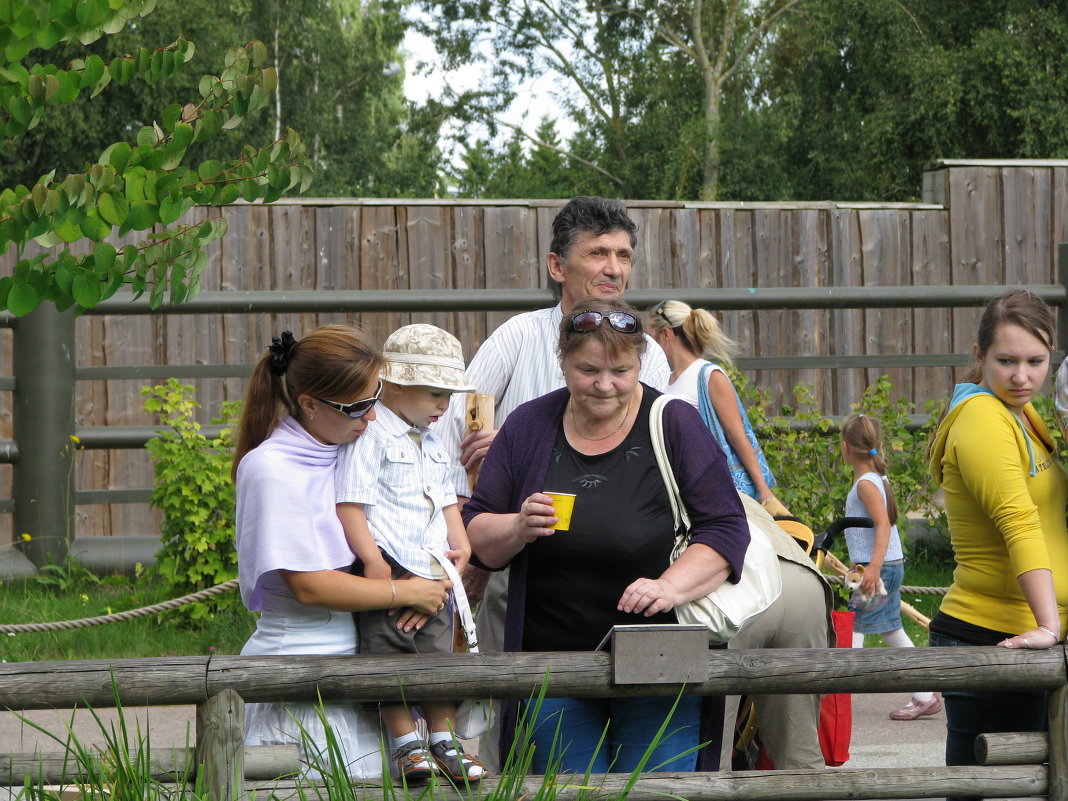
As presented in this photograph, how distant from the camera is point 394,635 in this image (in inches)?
123

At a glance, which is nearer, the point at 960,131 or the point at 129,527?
the point at 129,527

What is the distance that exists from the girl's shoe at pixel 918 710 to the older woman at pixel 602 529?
223cm

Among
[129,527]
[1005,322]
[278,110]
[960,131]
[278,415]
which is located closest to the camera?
[278,415]

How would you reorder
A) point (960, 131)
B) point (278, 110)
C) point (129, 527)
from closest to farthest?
point (129, 527), point (960, 131), point (278, 110)

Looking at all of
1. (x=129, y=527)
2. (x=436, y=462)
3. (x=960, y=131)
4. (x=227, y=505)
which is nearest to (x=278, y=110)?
(x=960, y=131)

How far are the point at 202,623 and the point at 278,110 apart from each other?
2733 cm

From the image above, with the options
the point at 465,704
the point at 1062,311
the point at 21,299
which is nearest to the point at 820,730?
the point at 465,704

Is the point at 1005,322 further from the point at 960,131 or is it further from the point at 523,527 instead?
the point at 960,131

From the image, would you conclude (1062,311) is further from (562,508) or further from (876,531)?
(562,508)

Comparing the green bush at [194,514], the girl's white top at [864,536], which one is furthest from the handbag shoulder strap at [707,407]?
the green bush at [194,514]

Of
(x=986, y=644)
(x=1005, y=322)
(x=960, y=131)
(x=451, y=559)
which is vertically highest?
(x=960, y=131)

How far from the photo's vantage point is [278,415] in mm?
3121

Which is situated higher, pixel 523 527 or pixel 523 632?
pixel 523 527

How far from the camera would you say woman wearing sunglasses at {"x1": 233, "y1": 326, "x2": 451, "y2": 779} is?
2.91 meters
